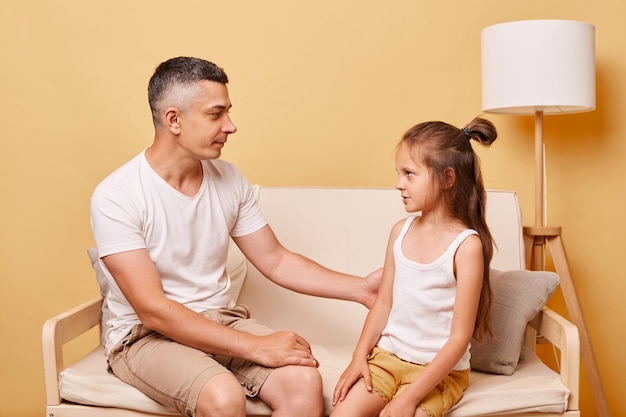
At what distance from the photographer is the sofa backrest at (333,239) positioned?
262cm

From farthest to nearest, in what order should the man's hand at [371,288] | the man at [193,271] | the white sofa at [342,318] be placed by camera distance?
the man's hand at [371,288], the white sofa at [342,318], the man at [193,271]

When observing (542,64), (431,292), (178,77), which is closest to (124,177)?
(178,77)

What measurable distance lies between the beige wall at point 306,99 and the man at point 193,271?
0.82m

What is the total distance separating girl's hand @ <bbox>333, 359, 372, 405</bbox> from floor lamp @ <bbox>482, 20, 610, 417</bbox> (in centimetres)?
104

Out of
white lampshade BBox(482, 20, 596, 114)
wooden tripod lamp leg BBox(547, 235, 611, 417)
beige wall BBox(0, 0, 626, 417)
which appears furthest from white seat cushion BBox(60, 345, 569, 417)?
beige wall BBox(0, 0, 626, 417)

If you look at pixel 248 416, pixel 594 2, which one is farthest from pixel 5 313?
pixel 594 2

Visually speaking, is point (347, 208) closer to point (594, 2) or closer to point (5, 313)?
point (594, 2)

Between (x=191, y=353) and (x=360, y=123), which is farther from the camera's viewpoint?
(x=360, y=123)

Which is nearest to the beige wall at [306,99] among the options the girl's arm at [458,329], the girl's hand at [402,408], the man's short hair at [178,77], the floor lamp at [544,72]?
the floor lamp at [544,72]

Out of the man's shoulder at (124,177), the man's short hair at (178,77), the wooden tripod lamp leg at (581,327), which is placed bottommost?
the wooden tripod lamp leg at (581,327)

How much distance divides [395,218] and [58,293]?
4.68 ft

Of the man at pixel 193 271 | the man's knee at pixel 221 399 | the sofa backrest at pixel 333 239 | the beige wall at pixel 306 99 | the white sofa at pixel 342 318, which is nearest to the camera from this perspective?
the man's knee at pixel 221 399

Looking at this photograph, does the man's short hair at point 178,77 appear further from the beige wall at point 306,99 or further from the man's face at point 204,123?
the beige wall at point 306,99

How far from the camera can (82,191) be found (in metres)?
3.21
